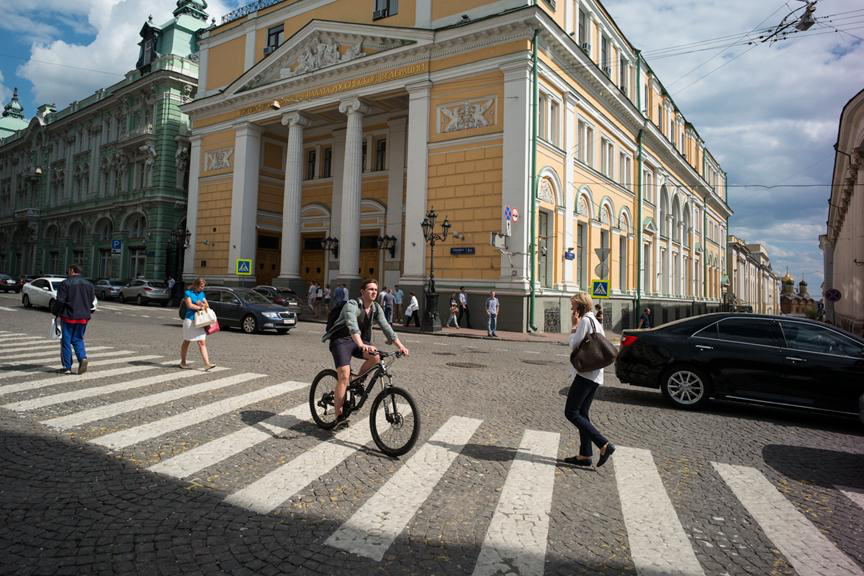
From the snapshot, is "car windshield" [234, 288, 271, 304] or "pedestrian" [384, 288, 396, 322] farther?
"pedestrian" [384, 288, 396, 322]

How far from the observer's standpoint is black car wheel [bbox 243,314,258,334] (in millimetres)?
17547

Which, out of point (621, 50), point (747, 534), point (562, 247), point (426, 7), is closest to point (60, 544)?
point (747, 534)

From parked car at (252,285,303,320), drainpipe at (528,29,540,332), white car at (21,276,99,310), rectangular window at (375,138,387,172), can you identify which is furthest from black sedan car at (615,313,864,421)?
rectangular window at (375,138,387,172)

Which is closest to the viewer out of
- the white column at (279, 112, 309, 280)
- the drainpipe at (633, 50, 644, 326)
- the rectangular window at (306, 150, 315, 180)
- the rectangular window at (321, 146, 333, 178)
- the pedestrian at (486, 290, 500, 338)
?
the pedestrian at (486, 290, 500, 338)

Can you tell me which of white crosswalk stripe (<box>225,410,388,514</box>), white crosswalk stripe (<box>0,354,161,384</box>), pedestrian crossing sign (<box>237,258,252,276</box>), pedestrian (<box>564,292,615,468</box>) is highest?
pedestrian crossing sign (<box>237,258,252,276</box>)

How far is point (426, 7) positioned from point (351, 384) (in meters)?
24.5

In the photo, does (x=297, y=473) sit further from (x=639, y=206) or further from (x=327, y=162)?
(x=639, y=206)

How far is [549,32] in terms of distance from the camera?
22109mm

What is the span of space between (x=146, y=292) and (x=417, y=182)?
1961 centimetres

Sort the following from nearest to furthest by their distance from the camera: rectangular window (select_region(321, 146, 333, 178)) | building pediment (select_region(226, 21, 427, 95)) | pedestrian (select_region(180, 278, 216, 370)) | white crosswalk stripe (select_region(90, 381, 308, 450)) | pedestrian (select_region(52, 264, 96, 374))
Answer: white crosswalk stripe (select_region(90, 381, 308, 450)), pedestrian (select_region(52, 264, 96, 374)), pedestrian (select_region(180, 278, 216, 370)), building pediment (select_region(226, 21, 427, 95)), rectangular window (select_region(321, 146, 333, 178))

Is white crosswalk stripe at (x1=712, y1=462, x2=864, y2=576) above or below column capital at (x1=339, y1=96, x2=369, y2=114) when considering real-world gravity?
below

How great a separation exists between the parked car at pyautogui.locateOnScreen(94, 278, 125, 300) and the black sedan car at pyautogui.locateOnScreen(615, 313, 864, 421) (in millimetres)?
35467

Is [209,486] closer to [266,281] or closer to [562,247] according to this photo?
[562,247]

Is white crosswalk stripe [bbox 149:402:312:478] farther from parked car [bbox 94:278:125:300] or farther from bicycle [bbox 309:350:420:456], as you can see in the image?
parked car [bbox 94:278:125:300]
